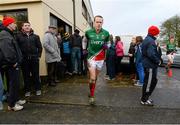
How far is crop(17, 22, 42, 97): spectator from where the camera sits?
7342 millimetres

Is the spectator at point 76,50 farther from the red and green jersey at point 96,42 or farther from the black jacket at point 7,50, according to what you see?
the black jacket at point 7,50

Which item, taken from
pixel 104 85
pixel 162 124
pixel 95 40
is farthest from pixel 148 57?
pixel 104 85

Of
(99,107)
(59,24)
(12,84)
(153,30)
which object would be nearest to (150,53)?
(153,30)

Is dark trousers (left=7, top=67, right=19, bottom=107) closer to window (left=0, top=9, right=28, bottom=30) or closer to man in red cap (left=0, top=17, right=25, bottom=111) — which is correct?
man in red cap (left=0, top=17, right=25, bottom=111)

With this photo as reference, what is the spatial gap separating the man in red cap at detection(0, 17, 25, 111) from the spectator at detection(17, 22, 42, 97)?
1092 millimetres

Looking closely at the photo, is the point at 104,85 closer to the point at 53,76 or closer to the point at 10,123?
the point at 53,76

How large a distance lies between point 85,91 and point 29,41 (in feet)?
7.15

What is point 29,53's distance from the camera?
24.4 feet

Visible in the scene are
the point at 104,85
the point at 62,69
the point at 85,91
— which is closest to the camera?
the point at 85,91

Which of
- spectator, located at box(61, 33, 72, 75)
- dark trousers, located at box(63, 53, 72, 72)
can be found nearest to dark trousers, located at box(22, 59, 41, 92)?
spectator, located at box(61, 33, 72, 75)

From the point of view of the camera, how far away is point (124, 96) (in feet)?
25.1

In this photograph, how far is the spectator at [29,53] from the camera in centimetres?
734

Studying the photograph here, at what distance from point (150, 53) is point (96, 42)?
1304 millimetres

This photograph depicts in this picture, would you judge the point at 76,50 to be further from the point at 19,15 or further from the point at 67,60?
the point at 19,15
